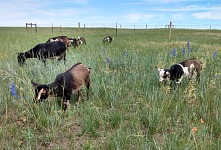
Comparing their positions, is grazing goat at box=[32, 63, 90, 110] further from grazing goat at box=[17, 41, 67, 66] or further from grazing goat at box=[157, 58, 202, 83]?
grazing goat at box=[17, 41, 67, 66]

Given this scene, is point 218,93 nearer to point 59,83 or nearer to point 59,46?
point 59,83

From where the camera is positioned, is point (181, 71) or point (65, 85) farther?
point (181, 71)

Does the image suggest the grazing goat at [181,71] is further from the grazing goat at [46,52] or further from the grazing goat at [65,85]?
the grazing goat at [46,52]

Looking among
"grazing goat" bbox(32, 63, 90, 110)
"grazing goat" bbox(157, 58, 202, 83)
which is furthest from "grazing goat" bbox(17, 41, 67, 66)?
"grazing goat" bbox(157, 58, 202, 83)

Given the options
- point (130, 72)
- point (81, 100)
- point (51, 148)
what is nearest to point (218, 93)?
point (130, 72)

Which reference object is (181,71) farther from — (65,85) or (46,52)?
(46,52)

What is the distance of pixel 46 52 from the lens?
1038 cm

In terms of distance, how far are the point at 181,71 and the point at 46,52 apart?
6.54 meters

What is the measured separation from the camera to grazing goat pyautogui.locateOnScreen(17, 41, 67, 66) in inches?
396

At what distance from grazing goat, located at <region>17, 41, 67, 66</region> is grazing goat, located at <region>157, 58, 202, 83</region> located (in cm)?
567

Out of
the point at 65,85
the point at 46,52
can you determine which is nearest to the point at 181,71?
the point at 65,85

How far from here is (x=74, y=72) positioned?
5465 mm

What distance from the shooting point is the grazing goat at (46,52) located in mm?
10047

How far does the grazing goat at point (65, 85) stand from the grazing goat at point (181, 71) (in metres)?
2.29
